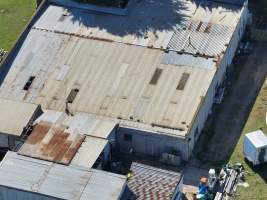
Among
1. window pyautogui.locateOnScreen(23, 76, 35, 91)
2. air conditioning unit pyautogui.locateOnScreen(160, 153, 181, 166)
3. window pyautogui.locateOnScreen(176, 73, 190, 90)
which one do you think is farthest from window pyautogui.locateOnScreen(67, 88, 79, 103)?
air conditioning unit pyautogui.locateOnScreen(160, 153, 181, 166)

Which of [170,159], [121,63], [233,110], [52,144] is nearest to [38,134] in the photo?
[52,144]

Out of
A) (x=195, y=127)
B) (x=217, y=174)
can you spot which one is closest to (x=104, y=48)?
(x=195, y=127)

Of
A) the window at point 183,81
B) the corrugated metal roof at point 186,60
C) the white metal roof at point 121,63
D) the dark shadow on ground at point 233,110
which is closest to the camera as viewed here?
the dark shadow on ground at point 233,110

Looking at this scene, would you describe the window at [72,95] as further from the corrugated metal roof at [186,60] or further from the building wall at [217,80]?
the building wall at [217,80]

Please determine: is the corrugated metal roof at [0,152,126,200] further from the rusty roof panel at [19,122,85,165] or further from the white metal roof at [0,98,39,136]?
the white metal roof at [0,98,39,136]

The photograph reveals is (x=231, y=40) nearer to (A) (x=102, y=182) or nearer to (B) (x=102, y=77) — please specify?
(B) (x=102, y=77)

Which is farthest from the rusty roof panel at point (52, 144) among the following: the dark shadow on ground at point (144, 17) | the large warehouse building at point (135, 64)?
the dark shadow on ground at point (144, 17)
